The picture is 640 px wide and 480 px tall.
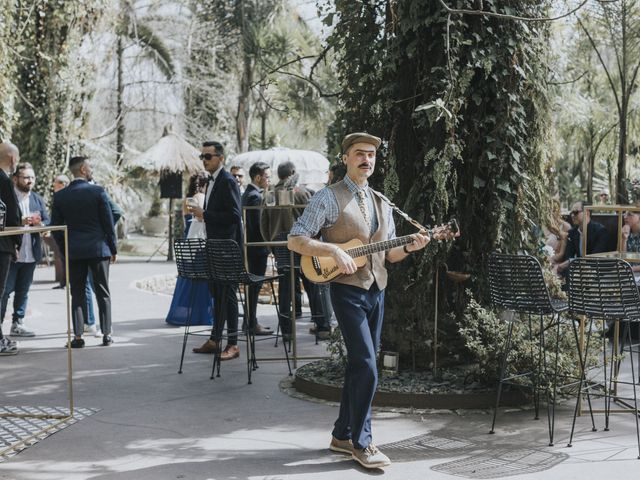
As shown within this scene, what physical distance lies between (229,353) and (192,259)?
1.10m

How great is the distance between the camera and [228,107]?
34219 mm

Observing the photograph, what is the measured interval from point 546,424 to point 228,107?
28756mm

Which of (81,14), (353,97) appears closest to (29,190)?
(353,97)

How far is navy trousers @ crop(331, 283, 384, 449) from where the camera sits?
5.54m

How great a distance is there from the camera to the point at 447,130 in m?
7.29

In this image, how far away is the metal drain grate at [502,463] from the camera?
5445mm

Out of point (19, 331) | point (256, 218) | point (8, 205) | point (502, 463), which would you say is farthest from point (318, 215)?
point (19, 331)

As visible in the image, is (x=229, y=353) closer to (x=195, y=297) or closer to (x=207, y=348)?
(x=207, y=348)

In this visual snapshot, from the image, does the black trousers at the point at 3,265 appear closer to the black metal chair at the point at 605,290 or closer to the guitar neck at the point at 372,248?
the guitar neck at the point at 372,248

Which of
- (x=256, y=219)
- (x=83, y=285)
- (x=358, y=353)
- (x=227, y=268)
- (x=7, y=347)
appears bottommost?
(x=7, y=347)

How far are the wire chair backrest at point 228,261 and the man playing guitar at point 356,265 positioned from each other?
2.55 metres

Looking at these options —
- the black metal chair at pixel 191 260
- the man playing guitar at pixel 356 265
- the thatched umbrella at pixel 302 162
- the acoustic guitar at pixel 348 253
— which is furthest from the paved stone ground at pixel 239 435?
the thatched umbrella at pixel 302 162

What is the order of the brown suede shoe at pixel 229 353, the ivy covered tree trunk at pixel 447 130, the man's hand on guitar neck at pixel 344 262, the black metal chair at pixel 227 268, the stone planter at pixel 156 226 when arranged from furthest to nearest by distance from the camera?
the stone planter at pixel 156 226
the brown suede shoe at pixel 229 353
the black metal chair at pixel 227 268
the ivy covered tree trunk at pixel 447 130
the man's hand on guitar neck at pixel 344 262

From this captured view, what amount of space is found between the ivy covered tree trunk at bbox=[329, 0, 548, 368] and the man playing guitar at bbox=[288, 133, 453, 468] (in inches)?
65.5
